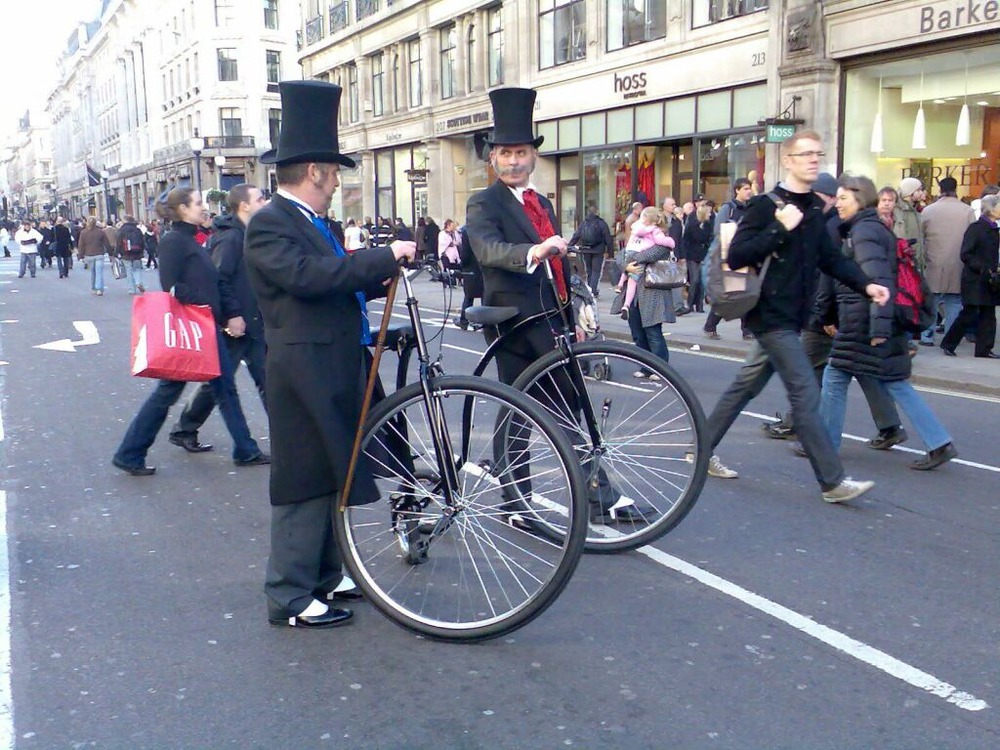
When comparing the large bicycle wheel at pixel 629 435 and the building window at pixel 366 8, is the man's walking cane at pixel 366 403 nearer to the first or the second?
the large bicycle wheel at pixel 629 435

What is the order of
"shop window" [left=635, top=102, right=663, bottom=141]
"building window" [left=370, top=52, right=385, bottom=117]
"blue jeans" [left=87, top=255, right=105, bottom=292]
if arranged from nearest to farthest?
"shop window" [left=635, top=102, right=663, bottom=141] < "blue jeans" [left=87, top=255, right=105, bottom=292] < "building window" [left=370, top=52, right=385, bottom=117]

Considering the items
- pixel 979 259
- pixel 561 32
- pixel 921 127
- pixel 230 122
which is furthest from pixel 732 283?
pixel 230 122

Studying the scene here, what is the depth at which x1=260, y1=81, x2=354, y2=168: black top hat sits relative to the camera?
380 centimetres

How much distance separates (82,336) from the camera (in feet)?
49.8

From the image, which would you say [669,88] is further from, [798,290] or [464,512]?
[464,512]

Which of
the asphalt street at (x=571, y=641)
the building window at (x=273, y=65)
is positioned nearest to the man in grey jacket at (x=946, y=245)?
the asphalt street at (x=571, y=641)

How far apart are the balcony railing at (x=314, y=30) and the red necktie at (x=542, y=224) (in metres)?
41.2

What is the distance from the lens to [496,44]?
29.2 metres

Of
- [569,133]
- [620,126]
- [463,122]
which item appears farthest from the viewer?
[463,122]

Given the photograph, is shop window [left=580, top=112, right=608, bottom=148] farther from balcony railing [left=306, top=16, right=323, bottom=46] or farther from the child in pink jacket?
balcony railing [left=306, top=16, right=323, bottom=46]

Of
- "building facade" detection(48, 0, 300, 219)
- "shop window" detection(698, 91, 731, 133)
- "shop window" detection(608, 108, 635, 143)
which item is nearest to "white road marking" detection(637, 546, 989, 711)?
"shop window" detection(698, 91, 731, 133)

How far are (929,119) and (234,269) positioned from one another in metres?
13.6

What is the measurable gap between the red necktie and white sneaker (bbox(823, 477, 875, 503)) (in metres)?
1.98

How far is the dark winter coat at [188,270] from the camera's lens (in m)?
6.78
